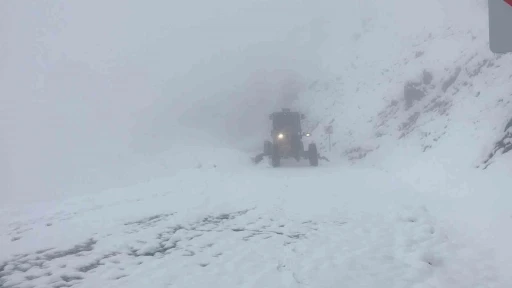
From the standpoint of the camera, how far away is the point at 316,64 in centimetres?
3209

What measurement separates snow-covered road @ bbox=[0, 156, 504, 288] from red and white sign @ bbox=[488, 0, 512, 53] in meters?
2.70

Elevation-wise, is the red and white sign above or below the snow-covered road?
above

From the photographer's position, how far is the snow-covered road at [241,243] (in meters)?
4.20

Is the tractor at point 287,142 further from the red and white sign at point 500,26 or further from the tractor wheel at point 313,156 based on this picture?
the red and white sign at point 500,26

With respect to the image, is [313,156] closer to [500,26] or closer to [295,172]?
[295,172]

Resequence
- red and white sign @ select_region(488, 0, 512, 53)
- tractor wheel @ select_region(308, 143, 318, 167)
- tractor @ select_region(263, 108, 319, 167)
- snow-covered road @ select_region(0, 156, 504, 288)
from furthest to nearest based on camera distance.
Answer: tractor @ select_region(263, 108, 319, 167)
tractor wheel @ select_region(308, 143, 318, 167)
snow-covered road @ select_region(0, 156, 504, 288)
red and white sign @ select_region(488, 0, 512, 53)

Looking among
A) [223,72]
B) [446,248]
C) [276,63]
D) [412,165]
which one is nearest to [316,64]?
[276,63]

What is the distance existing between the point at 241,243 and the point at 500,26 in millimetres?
4419

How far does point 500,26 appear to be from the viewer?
2.24m

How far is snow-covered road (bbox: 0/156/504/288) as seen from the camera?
4203 mm

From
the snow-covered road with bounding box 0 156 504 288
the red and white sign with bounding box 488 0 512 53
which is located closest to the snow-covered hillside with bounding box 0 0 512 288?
the snow-covered road with bounding box 0 156 504 288

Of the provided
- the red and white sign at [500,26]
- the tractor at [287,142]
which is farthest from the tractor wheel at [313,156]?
the red and white sign at [500,26]

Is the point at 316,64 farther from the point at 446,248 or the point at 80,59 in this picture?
the point at 446,248

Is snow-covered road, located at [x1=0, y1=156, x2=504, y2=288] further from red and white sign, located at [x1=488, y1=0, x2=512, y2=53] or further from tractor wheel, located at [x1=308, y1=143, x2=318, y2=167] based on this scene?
tractor wheel, located at [x1=308, y1=143, x2=318, y2=167]
